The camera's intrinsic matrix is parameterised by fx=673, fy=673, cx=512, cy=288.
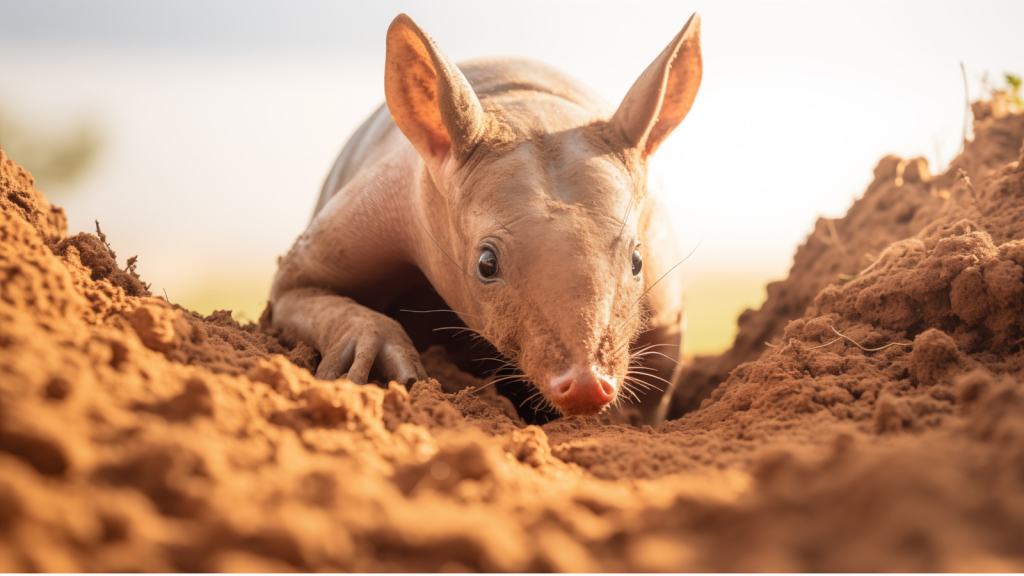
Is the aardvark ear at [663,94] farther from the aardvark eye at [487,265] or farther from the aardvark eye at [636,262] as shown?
the aardvark eye at [487,265]

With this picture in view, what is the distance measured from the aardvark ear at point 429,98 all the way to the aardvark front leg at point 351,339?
0.90 meters

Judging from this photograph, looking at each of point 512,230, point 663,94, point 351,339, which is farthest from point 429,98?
point 351,339

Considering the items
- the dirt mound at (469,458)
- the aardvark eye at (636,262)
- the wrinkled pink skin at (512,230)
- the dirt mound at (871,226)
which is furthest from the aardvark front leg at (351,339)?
the dirt mound at (871,226)

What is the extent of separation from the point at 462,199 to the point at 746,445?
1834mm

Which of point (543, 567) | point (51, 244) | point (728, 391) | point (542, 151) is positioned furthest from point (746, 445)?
point (51, 244)

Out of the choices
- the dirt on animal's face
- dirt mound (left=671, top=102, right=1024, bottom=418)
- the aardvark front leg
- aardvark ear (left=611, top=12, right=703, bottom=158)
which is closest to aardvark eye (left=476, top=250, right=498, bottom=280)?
the dirt on animal's face

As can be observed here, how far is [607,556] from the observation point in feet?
4.14

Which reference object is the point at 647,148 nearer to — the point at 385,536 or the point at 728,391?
the point at 728,391

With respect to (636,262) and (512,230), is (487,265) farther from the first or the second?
(636,262)

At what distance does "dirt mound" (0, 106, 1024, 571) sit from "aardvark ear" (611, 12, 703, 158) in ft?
4.74

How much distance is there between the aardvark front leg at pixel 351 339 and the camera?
3.26 metres

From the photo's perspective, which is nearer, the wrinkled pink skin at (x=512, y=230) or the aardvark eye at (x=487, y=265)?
the wrinkled pink skin at (x=512, y=230)

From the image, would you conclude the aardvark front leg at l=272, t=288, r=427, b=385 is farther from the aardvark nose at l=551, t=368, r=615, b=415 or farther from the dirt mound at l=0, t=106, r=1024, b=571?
the aardvark nose at l=551, t=368, r=615, b=415

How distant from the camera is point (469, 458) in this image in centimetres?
156
